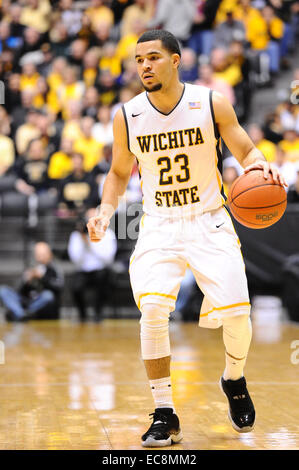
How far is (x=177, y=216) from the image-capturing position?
468cm

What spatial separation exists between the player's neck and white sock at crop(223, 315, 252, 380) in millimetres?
1188

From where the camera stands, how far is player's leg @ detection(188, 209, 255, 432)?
4512 mm

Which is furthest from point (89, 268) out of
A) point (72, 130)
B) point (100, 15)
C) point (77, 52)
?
point (100, 15)

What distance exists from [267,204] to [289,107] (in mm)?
9463

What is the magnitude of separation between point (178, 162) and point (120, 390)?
229 centimetres

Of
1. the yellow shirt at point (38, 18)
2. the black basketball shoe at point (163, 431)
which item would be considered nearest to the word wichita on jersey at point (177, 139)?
the black basketball shoe at point (163, 431)

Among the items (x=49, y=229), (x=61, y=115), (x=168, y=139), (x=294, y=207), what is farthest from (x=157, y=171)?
(x=61, y=115)

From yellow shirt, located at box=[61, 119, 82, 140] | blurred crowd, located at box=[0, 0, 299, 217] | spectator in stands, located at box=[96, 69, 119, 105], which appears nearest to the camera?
blurred crowd, located at box=[0, 0, 299, 217]

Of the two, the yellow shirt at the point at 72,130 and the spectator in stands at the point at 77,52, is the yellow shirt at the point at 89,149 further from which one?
the spectator in stands at the point at 77,52

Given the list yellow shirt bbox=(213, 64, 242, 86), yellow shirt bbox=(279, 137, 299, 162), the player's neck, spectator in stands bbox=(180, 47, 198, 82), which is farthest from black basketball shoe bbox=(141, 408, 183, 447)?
yellow shirt bbox=(213, 64, 242, 86)

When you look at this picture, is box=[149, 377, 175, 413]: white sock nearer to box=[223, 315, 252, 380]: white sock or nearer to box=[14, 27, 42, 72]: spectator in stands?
box=[223, 315, 252, 380]: white sock

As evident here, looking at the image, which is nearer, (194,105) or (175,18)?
(194,105)

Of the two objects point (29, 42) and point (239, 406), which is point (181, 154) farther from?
point (29, 42)

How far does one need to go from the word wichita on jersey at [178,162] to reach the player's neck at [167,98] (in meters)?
0.15
